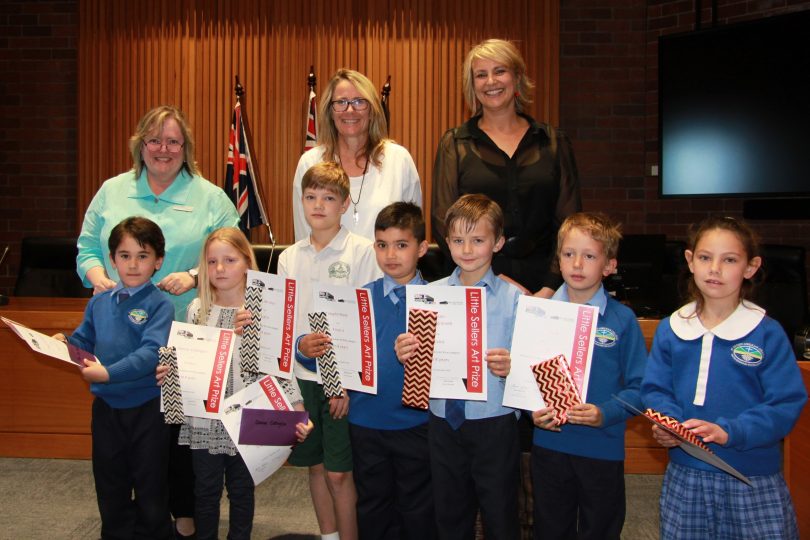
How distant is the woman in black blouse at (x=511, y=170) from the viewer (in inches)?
113

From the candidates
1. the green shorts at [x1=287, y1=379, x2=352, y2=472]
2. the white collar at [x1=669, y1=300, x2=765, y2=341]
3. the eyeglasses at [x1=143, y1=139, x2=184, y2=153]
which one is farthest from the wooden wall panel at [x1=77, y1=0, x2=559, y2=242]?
the white collar at [x1=669, y1=300, x2=765, y2=341]

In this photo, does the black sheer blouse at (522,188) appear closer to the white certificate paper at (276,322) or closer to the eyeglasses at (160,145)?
the white certificate paper at (276,322)

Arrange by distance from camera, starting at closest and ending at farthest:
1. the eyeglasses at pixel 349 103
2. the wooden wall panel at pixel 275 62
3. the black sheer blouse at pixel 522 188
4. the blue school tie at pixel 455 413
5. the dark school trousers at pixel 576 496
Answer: the dark school trousers at pixel 576 496 < the blue school tie at pixel 455 413 < the black sheer blouse at pixel 522 188 < the eyeglasses at pixel 349 103 < the wooden wall panel at pixel 275 62

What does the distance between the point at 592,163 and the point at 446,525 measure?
517cm

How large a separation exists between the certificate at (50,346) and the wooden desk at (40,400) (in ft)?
4.84

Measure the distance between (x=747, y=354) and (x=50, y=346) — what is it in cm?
217

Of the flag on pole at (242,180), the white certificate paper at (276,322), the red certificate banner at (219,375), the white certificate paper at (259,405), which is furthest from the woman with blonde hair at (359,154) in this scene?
the flag on pole at (242,180)

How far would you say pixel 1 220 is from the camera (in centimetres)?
728

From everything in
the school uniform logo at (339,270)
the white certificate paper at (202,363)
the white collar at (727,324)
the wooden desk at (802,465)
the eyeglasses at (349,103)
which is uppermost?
the eyeglasses at (349,103)

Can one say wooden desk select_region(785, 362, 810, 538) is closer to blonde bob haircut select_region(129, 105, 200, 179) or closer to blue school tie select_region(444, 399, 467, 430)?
blue school tie select_region(444, 399, 467, 430)

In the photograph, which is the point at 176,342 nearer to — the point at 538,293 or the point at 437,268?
the point at 538,293

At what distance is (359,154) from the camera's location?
3.07 m

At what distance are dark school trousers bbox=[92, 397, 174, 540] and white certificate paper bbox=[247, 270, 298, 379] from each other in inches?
21.6

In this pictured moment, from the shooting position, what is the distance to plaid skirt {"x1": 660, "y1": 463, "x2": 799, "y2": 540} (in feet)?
6.83
